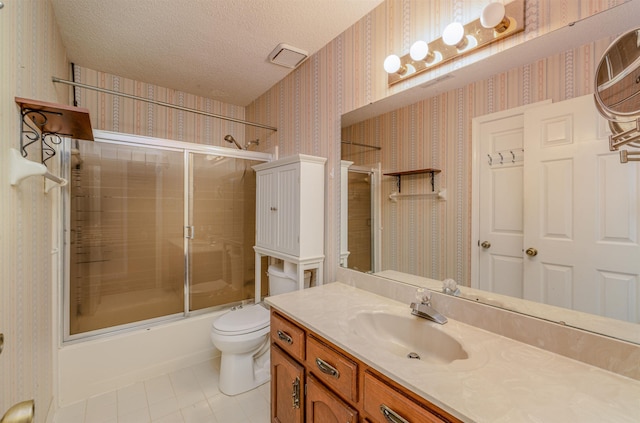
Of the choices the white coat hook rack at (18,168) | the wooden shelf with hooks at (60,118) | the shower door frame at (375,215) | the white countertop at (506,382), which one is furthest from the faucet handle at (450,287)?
the wooden shelf with hooks at (60,118)

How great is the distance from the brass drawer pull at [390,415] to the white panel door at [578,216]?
2.12 ft

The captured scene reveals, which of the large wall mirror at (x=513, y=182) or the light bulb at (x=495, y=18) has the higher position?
the light bulb at (x=495, y=18)

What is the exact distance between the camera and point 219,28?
181cm

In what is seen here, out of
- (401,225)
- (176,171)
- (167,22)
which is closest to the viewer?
(401,225)

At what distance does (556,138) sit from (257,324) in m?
1.86

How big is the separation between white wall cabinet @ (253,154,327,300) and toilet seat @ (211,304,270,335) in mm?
419

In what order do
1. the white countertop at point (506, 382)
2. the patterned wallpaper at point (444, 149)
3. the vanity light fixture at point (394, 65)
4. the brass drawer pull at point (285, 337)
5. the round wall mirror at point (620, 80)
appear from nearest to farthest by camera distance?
1. the white countertop at point (506, 382)
2. the round wall mirror at point (620, 80)
3. the patterned wallpaper at point (444, 149)
4. the brass drawer pull at point (285, 337)
5. the vanity light fixture at point (394, 65)

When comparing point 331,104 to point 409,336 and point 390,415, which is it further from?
point 390,415

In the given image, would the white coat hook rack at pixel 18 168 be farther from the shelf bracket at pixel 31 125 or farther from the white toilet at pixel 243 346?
the white toilet at pixel 243 346

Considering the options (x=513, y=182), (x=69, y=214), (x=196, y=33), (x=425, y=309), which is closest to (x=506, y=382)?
(x=425, y=309)

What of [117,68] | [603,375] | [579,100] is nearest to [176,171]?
[117,68]

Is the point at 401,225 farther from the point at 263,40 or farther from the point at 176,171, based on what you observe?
the point at 176,171

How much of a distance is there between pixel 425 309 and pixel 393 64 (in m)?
1.20

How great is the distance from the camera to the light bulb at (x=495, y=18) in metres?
1.05
